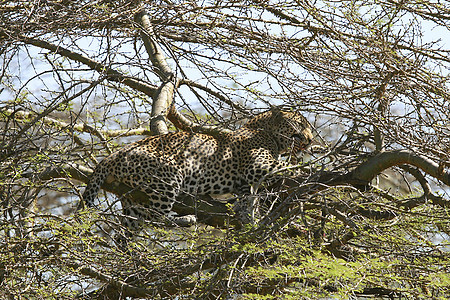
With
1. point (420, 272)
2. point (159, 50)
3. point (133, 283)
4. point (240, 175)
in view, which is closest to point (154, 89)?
point (159, 50)

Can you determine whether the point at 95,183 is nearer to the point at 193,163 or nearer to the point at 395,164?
the point at 193,163

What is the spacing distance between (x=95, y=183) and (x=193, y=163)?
145cm

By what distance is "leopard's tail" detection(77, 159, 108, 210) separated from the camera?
7582 millimetres

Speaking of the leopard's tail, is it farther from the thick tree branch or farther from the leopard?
the thick tree branch

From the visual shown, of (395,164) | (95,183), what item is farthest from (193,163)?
(395,164)

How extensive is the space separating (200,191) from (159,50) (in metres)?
2.23

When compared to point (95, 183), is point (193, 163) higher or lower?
higher

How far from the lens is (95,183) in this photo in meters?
7.67

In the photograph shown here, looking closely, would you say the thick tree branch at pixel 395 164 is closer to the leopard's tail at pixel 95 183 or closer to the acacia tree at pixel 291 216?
the acacia tree at pixel 291 216

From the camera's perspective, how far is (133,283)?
21.5 ft

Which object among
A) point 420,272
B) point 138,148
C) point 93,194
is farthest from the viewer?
point 138,148

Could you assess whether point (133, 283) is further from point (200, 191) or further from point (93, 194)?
point (200, 191)

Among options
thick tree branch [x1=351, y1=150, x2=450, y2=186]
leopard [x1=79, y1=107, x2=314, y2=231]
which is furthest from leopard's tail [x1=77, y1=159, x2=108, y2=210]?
thick tree branch [x1=351, y1=150, x2=450, y2=186]

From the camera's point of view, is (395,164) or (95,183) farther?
(95,183)
